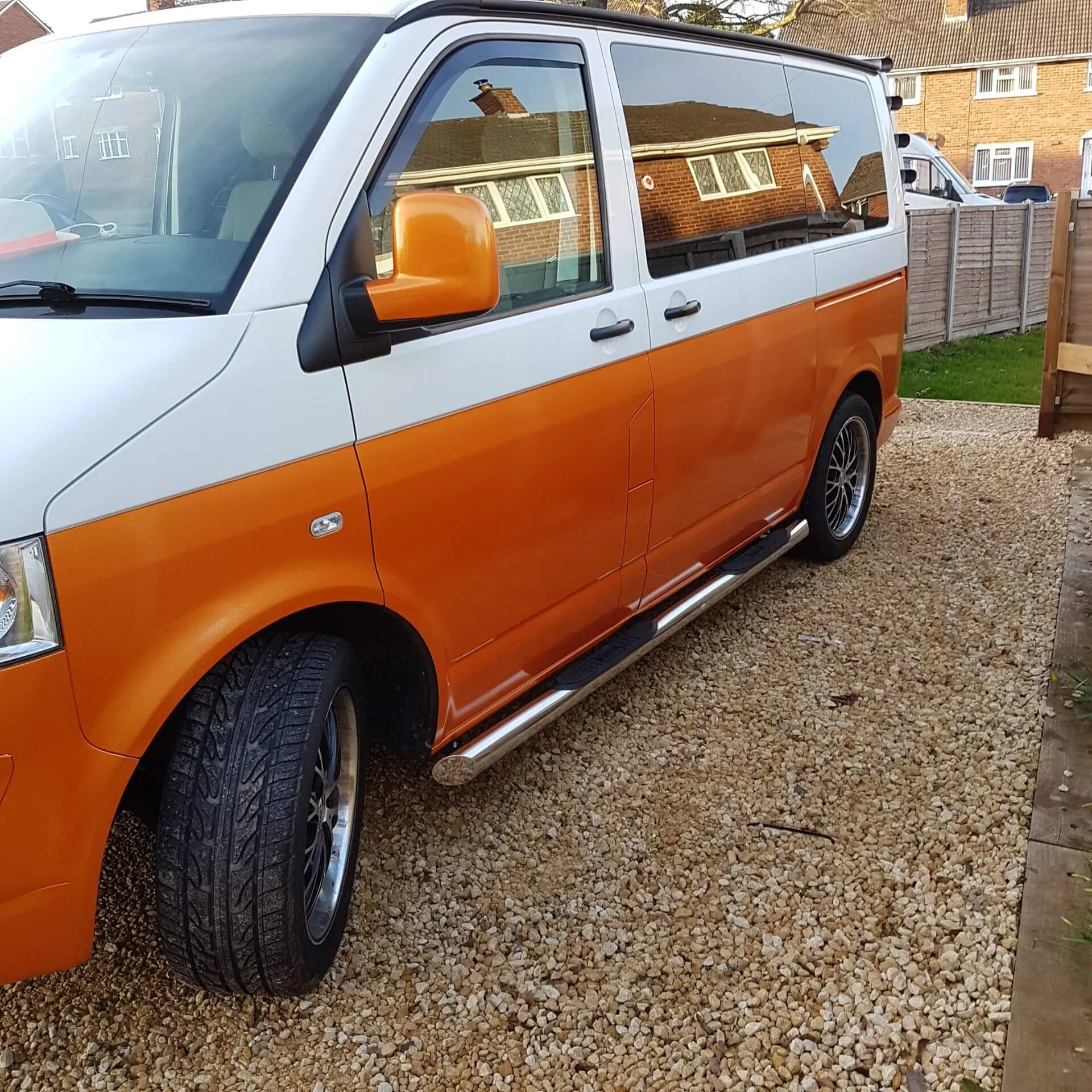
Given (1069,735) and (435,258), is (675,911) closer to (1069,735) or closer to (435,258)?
(1069,735)

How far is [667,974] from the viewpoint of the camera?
2.71 meters

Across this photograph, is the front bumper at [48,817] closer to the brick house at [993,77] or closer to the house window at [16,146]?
the house window at [16,146]

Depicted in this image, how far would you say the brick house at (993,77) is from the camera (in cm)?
3853

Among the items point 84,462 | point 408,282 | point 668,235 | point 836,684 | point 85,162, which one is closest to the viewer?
point 84,462

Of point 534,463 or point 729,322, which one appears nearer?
point 534,463

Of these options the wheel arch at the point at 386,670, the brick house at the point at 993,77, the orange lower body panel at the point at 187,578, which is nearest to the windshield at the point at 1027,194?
the brick house at the point at 993,77

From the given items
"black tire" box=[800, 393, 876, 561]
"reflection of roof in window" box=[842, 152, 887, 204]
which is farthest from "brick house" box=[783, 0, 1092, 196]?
"black tire" box=[800, 393, 876, 561]

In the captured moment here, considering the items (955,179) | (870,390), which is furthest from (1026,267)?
(870,390)

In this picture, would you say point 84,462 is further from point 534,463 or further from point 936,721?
point 936,721

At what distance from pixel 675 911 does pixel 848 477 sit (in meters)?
3.11

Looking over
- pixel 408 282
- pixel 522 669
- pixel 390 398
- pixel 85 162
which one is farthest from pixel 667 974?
pixel 85 162

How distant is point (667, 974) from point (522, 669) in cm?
94

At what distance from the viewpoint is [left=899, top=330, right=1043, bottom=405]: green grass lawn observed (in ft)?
34.5

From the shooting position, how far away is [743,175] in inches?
160
